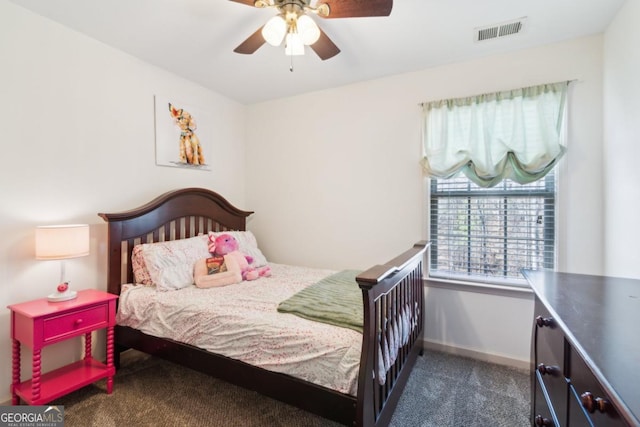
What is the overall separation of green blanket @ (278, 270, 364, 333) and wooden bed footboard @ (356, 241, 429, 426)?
0.16m

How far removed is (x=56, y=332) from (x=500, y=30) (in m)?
3.53

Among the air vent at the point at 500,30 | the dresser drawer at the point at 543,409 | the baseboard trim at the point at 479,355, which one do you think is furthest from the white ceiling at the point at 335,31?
the baseboard trim at the point at 479,355

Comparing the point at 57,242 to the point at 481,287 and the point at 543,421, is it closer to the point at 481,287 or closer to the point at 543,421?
the point at 543,421

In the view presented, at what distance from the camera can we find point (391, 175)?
2.87 meters

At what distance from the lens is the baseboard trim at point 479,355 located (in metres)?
2.37

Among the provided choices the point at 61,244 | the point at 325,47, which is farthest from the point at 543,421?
the point at 61,244

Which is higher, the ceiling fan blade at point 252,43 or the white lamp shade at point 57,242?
the ceiling fan blade at point 252,43

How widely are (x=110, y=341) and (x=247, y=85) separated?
2580 millimetres

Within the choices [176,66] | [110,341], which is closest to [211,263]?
[110,341]

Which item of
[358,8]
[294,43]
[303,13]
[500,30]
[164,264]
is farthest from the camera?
[164,264]

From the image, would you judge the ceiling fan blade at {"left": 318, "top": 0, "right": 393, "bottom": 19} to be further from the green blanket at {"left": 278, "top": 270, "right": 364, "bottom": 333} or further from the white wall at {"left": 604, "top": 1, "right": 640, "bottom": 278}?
the green blanket at {"left": 278, "top": 270, "right": 364, "bottom": 333}

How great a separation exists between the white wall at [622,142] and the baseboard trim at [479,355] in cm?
95

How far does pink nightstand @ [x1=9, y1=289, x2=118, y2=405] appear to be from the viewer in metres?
1.73

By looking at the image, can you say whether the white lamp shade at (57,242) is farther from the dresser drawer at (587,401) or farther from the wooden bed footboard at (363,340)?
the dresser drawer at (587,401)
